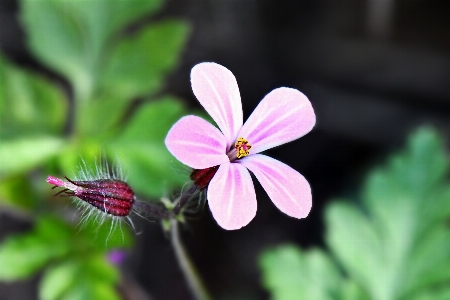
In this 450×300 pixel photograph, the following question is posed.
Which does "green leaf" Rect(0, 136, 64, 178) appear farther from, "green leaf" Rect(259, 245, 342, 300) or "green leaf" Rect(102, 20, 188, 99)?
"green leaf" Rect(259, 245, 342, 300)

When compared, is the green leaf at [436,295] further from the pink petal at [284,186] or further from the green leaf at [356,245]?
the pink petal at [284,186]

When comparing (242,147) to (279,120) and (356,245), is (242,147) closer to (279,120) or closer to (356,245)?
(279,120)

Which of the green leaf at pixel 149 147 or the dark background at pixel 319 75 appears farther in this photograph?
the dark background at pixel 319 75

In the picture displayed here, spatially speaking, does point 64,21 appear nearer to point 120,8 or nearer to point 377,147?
point 120,8

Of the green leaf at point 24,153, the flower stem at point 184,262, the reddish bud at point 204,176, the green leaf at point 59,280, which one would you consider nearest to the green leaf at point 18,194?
the green leaf at point 24,153

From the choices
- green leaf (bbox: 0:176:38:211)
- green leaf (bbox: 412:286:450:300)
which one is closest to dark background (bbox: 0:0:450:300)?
green leaf (bbox: 0:176:38:211)

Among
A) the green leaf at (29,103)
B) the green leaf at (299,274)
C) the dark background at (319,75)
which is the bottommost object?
the green leaf at (299,274)

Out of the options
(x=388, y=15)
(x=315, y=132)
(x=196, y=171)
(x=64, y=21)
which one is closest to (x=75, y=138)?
(x=64, y=21)
